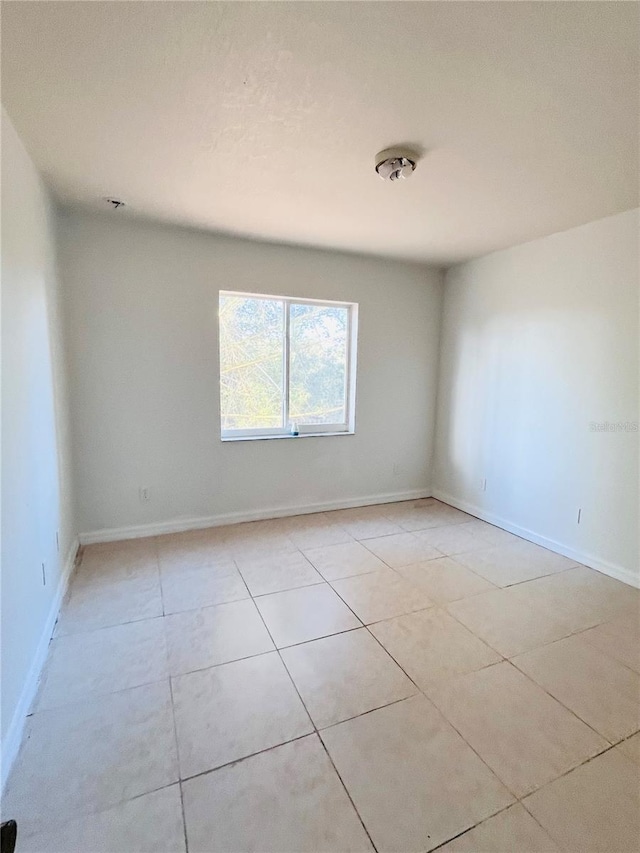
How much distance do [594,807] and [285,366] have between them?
3080mm

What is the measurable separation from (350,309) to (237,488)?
1945 mm

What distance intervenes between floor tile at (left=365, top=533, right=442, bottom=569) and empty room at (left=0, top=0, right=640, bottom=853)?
4cm

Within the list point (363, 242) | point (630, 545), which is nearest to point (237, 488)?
point (363, 242)

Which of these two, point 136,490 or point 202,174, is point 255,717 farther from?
point 202,174

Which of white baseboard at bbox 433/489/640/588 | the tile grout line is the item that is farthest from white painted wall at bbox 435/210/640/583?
the tile grout line

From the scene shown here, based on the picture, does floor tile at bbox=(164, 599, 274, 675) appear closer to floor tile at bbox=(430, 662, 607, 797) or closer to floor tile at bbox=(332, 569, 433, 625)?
floor tile at bbox=(332, 569, 433, 625)

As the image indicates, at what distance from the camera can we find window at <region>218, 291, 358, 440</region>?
11.0ft

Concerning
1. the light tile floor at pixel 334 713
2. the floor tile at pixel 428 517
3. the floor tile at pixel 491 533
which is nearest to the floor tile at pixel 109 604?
the light tile floor at pixel 334 713

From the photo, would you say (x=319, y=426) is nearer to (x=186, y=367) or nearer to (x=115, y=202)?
(x=186, y=367)

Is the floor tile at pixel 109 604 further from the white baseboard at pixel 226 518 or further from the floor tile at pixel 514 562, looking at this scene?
the floor tile at pixel 514 562

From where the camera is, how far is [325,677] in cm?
173

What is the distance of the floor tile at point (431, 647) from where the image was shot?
178 cm

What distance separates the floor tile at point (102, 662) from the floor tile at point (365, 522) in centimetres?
170

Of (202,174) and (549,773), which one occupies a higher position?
(202,174)
